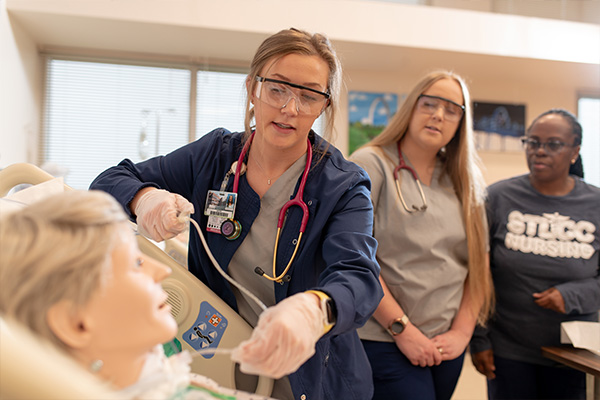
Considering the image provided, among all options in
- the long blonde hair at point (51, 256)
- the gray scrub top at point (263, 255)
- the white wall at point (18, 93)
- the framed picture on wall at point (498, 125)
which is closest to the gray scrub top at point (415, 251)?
the gray scrub top at point (263, 255)

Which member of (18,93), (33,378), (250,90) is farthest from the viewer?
(18,93)

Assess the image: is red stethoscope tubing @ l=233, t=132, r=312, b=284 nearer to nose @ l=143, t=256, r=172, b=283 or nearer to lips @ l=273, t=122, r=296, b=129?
lips @ l=273, t=122, r=296, b=129

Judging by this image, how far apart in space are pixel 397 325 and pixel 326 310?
2.74 feet

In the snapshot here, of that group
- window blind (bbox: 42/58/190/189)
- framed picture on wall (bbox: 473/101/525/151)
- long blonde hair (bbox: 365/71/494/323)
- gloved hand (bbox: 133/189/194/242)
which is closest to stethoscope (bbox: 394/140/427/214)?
long blonde hair (bbox: 365/71/494/323)

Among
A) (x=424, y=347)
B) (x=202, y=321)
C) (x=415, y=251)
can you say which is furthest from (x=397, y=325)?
(x=202, y=321)

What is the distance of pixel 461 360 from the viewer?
69.5 inches

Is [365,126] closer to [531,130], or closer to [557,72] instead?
[557,72]

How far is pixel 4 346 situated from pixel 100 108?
12.3 feet

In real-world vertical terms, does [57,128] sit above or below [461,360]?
above

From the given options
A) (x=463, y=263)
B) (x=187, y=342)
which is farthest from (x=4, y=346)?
(x=463, y=263)

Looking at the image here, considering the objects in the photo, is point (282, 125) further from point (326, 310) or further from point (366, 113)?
point (366, 113)

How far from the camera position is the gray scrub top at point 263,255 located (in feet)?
3.94

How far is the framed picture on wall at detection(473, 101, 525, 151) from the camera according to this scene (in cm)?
449

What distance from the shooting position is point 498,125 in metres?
4.54
